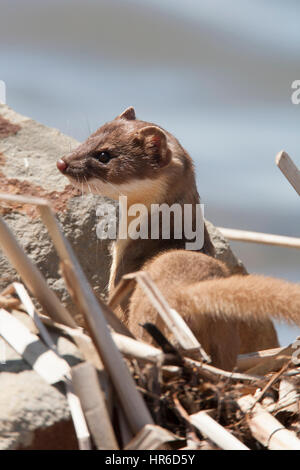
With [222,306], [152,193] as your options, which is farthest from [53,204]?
[222,306]

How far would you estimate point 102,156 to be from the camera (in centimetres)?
310

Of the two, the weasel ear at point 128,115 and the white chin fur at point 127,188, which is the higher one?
the weasel ear at point 128,115

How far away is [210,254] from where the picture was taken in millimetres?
2986

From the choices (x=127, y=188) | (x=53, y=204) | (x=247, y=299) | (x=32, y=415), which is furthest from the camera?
(x=53, y=204)

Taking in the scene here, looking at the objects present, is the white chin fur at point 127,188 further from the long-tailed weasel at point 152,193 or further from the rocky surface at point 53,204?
the rocky surface at point 53,204

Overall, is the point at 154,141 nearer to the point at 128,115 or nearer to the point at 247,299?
the point at 128,115

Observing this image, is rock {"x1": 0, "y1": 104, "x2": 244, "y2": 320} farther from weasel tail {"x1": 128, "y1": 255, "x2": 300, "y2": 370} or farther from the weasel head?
weasel tail {"x1": 128, "y1": 255, "x2": 300, "y2": 370}

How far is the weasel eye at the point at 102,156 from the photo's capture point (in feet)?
10.2

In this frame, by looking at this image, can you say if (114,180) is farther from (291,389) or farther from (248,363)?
(291,389)

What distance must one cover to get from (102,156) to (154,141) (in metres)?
0.21

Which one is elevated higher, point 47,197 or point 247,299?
point 247,299

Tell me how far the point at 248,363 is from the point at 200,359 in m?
0.45

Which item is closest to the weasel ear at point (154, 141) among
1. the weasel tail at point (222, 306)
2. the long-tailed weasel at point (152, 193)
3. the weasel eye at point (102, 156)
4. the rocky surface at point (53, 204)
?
the long-tailed weasel at point (152, 193)

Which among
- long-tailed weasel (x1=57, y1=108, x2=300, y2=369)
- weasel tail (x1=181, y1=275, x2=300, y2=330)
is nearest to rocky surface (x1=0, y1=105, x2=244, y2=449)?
long-tailed weasel (x1=57, y1=108, x2=300, y2=369)
